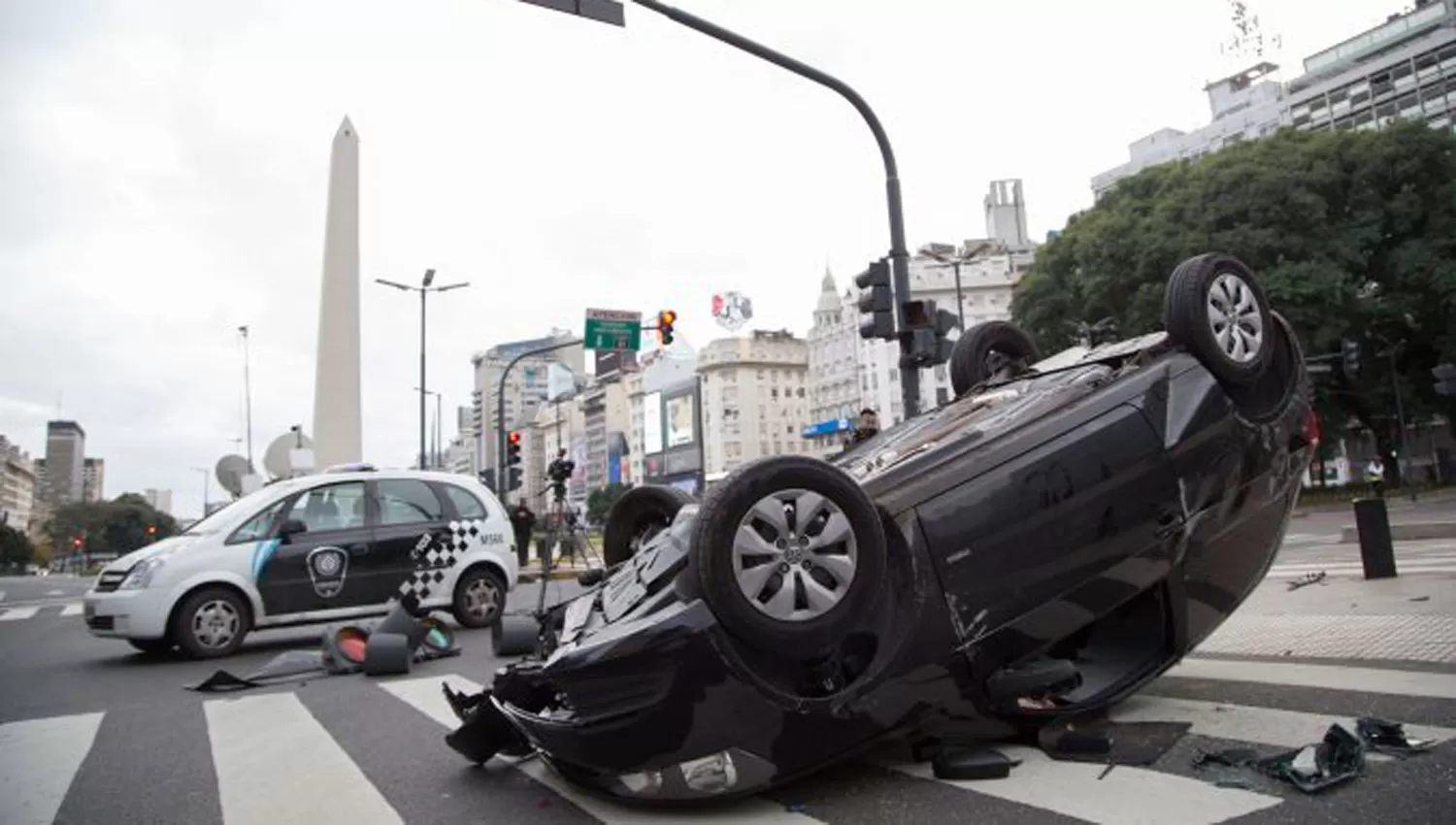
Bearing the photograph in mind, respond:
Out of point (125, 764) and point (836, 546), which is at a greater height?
point (836, 546)

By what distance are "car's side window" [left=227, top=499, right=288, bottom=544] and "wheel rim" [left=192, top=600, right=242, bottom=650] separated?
0.59 m

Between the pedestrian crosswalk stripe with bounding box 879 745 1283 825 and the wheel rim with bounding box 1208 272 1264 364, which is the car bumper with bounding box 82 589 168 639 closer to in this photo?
the pedestrian crosswalk stripe with bounding box 879 745 1283 825

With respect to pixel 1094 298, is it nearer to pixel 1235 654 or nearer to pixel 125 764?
pixel 1235 654

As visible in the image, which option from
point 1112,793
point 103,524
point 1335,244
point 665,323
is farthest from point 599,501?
→ point 1112,793

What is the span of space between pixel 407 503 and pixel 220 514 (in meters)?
1.75

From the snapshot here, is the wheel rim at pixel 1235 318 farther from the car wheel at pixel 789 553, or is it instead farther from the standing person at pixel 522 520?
the standing person at pixel 522 520

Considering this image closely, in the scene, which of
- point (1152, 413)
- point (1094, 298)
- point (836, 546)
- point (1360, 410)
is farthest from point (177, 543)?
point (1360, 410)

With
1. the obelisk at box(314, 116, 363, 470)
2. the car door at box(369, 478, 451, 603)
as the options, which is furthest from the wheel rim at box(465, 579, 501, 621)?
the obelisk at box(314, 116, 363, 470)

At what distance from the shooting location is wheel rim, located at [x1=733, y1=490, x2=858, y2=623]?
3.20 metres

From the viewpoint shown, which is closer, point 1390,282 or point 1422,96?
point 1390,282

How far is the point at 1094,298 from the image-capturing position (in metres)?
33.5

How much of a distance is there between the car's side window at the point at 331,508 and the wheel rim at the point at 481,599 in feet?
4.61

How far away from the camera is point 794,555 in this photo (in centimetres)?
327

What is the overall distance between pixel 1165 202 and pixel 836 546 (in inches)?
1314
